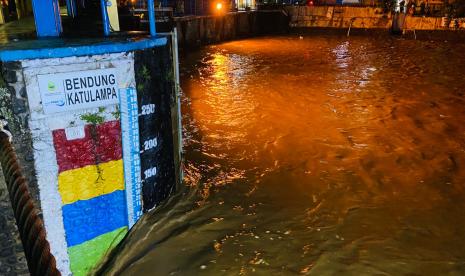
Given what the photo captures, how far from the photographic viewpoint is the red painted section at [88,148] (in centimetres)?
320

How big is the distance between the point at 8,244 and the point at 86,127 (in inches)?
43.0

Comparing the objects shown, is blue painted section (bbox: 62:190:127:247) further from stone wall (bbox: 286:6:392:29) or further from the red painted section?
stone wall (bbox: 286:6:392:29)

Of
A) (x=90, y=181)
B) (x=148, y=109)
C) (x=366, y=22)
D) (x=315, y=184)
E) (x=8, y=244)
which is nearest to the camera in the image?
(x=8, y=244)

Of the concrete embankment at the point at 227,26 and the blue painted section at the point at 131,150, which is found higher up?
the concrete embankment at the point at 227,26

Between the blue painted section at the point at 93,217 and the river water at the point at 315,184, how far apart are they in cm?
36

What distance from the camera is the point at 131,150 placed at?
3.68 meters

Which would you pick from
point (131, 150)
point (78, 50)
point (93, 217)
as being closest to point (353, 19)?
point (131, 150)

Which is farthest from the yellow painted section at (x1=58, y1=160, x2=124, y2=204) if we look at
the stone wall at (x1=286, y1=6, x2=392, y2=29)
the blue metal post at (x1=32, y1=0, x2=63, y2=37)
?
the stone wall at (x1=286, y1=6, x2=392, y2=29)

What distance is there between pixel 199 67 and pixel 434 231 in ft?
34.4

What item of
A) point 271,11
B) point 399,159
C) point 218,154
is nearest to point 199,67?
point 218,154

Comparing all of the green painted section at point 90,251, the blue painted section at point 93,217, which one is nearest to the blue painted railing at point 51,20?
the blue painted section at point 93,217

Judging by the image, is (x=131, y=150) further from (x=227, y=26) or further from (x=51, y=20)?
(x=227, y=26)

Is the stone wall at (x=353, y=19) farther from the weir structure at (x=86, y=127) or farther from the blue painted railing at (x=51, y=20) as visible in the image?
the weir structure at (x=86, y=127)

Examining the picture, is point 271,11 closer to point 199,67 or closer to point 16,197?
point 199,67
